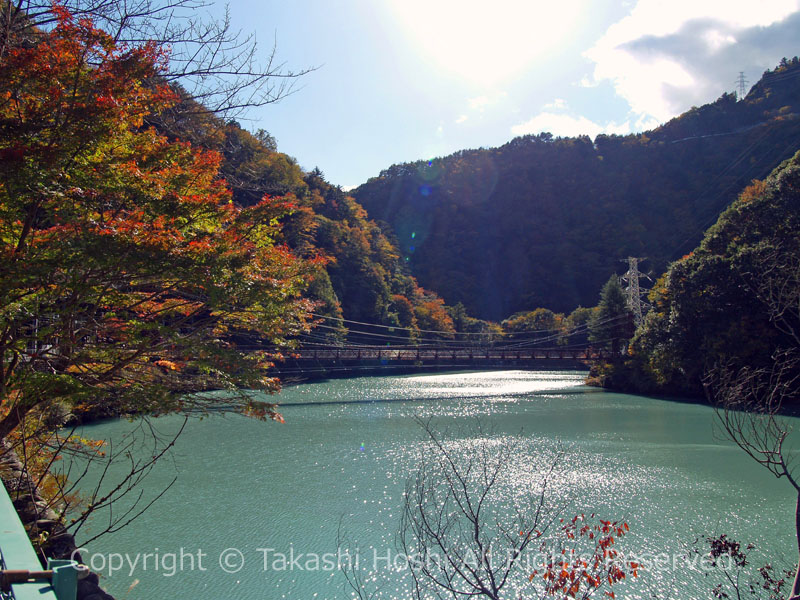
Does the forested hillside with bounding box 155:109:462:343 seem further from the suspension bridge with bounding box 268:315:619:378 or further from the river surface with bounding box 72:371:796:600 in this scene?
the river surface with bounding box 72:371:796:600

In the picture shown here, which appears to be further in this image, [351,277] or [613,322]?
[351,277]

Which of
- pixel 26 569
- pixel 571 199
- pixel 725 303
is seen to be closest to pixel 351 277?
pixel 725 303

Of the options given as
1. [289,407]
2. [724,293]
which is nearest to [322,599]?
[289,407]

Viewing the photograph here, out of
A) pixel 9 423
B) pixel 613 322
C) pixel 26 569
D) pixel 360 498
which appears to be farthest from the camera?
pixel 613 322

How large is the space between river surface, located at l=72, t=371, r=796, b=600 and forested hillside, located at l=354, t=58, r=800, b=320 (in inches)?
1702

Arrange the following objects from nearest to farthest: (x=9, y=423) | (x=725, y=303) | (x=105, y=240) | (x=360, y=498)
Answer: (x=105, y=240), (x=9, y=423), (x=360, y=498), (x=725, y=303)

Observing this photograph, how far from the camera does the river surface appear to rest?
4383 millimetres

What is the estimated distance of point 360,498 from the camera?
6355mm

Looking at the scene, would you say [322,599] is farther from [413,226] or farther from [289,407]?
[413,226]

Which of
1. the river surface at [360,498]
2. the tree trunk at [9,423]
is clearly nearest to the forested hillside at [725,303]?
the river surface at [360,498]

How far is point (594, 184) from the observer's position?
61594 millimetres

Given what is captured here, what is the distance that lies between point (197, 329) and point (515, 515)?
4.06 metres

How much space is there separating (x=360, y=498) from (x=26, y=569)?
5805 millimetres

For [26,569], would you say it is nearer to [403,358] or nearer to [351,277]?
[403,358]
